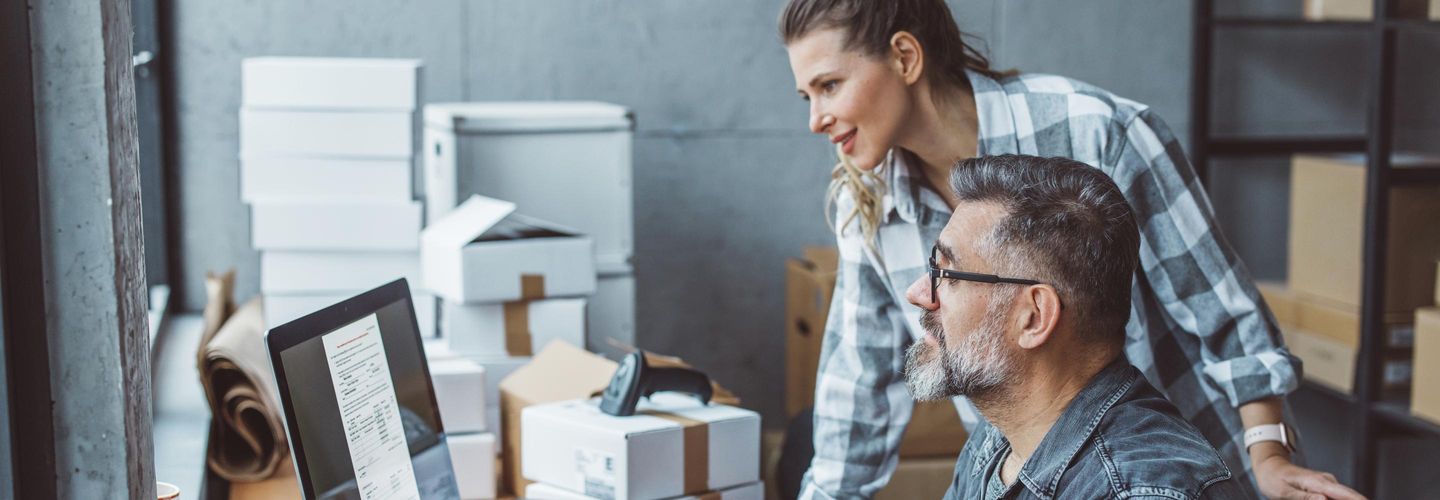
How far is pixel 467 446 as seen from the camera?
2.16m

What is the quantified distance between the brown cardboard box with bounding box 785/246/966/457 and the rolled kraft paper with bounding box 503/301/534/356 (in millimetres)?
831

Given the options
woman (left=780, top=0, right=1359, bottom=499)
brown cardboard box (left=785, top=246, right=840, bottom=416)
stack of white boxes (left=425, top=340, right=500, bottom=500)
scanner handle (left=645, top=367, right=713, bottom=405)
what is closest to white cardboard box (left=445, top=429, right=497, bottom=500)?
stack of white boxes (left=425, top=340, right=500, bottom=500)

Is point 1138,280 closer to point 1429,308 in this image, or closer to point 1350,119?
point 1429,308

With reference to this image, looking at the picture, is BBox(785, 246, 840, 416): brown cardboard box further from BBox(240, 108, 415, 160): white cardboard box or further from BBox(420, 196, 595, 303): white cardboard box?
BBox(240, 108, 415, 160): white cardboard box

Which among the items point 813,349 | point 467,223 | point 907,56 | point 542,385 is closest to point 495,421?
point 542,385

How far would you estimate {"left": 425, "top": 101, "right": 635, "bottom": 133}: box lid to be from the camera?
2816mm

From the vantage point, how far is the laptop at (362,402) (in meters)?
1.47

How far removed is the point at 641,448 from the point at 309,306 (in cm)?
111

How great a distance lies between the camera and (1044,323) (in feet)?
4.58

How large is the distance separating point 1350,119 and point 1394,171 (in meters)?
0.84

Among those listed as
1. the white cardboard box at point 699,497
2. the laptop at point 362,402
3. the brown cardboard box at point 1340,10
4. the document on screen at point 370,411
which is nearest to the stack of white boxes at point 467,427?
the white cardboard box at point 699,497

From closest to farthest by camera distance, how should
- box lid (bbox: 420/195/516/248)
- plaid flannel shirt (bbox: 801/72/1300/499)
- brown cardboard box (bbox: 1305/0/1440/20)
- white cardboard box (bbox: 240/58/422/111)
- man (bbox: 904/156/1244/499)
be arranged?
man (bbox: 904/156/1244/499), plaid flannel shirt (bbox: 801/72/1300/499), box lid (bbox: 420/195/516/248), white cardboard box (bbox: 240/58/422/111), brown cardboard box (bbox: 1305/0/1440/20)

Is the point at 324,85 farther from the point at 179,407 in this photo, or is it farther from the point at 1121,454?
the point at 1121,454

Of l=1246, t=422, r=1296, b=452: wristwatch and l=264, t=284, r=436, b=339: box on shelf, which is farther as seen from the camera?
l=264, t=284, r=436, b=339: box on shelf
